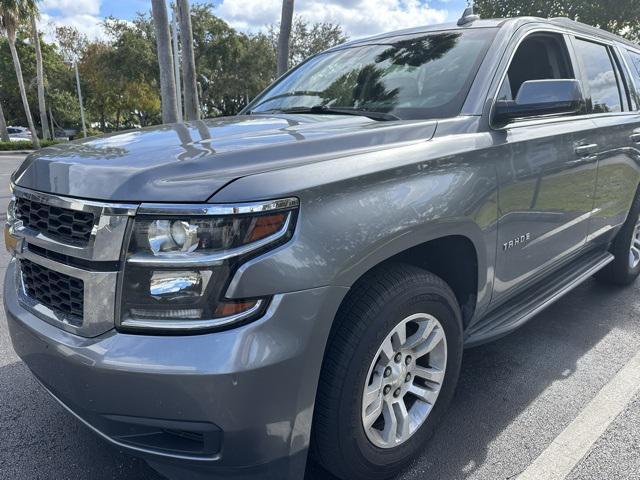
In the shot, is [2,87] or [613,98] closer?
[613,98]

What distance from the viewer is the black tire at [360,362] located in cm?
176

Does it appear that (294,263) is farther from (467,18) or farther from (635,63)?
(635,63)

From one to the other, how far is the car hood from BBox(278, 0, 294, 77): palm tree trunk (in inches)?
436

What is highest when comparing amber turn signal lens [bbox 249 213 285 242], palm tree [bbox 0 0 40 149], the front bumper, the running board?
palm tree [bbox 0 0 40 149]

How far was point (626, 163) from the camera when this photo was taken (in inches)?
147

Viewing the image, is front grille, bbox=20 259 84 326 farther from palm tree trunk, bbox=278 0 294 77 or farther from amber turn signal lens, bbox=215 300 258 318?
palm tree trunk, bbox=278 0 294 77

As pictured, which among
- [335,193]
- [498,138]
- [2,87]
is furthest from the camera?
[2,87]

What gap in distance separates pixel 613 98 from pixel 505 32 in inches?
61.5

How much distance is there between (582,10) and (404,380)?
21.1 meters

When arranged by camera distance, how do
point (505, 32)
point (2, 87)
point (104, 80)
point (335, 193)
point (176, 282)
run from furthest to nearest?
point (2, 87) < point (104, 80) < point (505, 32) < point (335, 193) < point (176, 282)

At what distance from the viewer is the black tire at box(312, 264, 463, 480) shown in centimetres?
176

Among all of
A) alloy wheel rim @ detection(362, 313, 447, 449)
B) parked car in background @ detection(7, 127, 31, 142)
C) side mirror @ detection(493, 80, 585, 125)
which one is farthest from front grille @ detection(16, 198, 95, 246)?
parked car in background @ detection(7, 127, 31, 142)

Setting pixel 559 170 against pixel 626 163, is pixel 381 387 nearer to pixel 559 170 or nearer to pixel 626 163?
pixel 559 170

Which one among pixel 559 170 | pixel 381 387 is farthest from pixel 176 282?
pixel 559 170
